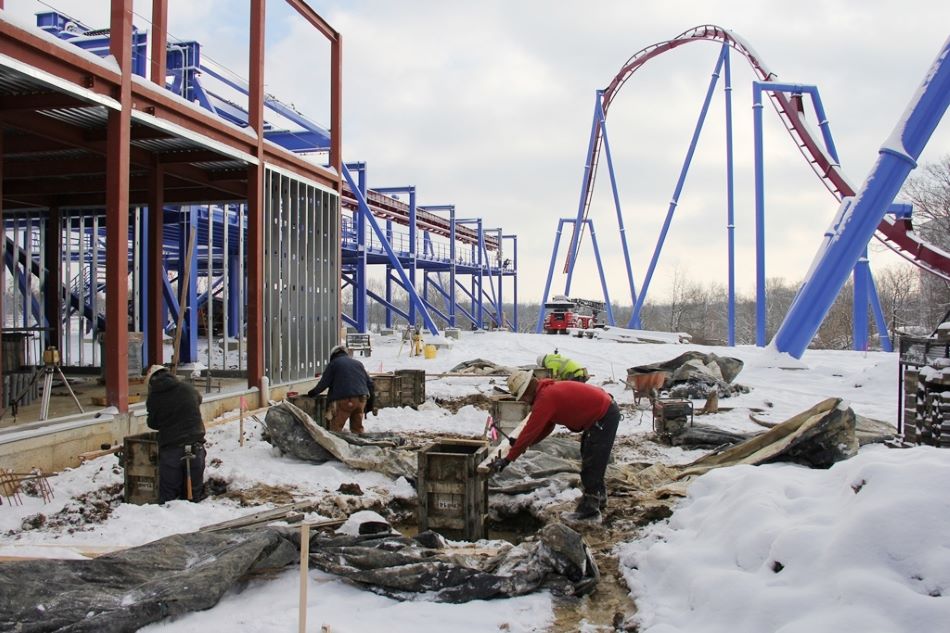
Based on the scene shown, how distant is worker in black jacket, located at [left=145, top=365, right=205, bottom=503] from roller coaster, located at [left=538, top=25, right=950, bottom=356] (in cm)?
1393

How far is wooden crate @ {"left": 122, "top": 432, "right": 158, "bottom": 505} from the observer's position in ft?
20.6

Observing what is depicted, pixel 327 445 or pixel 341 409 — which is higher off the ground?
pixel 341 409

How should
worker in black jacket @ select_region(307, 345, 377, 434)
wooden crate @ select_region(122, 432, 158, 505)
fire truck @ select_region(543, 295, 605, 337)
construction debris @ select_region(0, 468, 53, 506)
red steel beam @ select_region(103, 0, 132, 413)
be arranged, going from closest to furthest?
construction debris @ select_region(0, 468, 53, 506) < wooden crate @ select_region(122, 432, 158, 505) < red steel beam @ select_region(103, 0, 132, 413) < worker in black jacket @ select_region(307, 345, 377, 434) < fire truck @ select_region(543, 295, 605, 337)

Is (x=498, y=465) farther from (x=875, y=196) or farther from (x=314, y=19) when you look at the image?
(x=875, y=196)

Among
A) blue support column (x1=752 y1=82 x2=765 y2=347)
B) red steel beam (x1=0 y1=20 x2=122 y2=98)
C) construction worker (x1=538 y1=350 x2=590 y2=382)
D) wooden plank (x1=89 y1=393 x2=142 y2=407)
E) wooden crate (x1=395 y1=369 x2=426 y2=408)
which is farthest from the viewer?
blue support column (x1=752 y1=82 x2=765 y2=347)

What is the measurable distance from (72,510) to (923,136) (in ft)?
53.4

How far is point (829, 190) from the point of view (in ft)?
72.5

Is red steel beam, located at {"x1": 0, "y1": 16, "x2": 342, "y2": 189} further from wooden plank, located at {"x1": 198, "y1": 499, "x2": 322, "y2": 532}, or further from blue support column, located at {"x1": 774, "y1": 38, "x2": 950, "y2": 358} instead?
blue support column, located at {"x1": 774, "y1": 38, "x2": 950, "y2": 358}

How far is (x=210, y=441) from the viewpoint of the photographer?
29.0ft

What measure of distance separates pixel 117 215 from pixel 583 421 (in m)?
6.14

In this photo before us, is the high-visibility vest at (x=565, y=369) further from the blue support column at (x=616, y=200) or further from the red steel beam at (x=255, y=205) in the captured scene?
the blue support column at (x=616, y=200)

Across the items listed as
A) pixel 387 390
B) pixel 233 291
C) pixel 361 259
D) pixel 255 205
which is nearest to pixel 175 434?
pixel 387 390

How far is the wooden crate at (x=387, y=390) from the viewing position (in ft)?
38.1

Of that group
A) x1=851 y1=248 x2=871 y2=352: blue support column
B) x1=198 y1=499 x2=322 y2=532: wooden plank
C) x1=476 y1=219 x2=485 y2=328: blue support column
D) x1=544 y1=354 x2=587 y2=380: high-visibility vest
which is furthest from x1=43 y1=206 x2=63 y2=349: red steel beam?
x1=476 y1=219 x2=485 y2=328: blue support column
